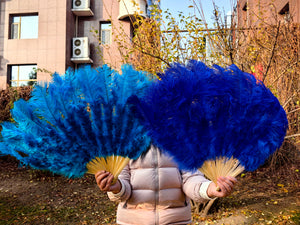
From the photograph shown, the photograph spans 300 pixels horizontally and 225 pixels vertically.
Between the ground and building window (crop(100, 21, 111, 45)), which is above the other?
building window (crop(100, 21, 111, 45))

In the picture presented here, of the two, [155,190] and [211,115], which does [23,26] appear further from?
[211,115]

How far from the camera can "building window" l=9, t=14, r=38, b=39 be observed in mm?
14453

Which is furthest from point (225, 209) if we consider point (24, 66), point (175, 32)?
point (24, 66)

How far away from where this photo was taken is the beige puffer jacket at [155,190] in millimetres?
1907

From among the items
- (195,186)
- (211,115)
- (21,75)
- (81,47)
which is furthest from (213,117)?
(21,75)

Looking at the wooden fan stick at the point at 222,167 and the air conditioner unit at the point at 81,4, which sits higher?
the air conditioner unit at the point at 81,4

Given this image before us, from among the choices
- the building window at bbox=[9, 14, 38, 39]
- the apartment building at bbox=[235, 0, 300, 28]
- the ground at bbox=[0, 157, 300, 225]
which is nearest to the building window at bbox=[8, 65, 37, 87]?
the building window at bbox=[9, 14, 38, 39]

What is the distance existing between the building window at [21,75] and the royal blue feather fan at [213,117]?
13.9m

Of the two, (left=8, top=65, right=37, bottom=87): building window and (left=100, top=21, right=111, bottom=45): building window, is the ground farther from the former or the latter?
(left=100, top=21, right=111, bottom=45): building window

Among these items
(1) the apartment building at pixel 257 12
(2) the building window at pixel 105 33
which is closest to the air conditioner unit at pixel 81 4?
(2) the building window at pixel 105 33

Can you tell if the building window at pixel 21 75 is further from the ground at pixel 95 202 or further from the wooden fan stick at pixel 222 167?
the wooden fan stick at pixel 222 167

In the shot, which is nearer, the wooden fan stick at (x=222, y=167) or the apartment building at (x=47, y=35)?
the wooden fan stick at (x=222, y=167)

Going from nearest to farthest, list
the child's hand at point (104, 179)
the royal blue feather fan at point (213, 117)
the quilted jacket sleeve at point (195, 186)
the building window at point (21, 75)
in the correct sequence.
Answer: the royal blue feather fan at point (213, 117) → the child's hand at point (104, 179) → the quilted jacket sleeve at point (195, 186) → the building window at point (21, 75)

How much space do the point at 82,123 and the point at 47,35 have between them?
13.8m
